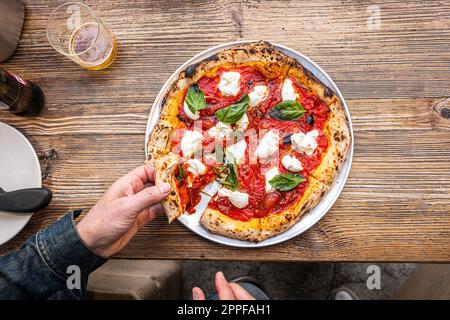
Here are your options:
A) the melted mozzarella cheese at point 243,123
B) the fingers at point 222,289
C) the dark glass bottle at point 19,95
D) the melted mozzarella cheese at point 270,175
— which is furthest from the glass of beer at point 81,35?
the fingers at point 222,289

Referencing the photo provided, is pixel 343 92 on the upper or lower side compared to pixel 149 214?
upper

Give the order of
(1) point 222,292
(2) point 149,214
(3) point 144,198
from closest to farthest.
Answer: (3) point 144,198 < (1) point 222,292 < (2) point 149,214

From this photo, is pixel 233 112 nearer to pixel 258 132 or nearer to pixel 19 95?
pixel 258 132

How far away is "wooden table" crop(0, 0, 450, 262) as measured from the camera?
1872 mm

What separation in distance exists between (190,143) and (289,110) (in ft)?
1.53

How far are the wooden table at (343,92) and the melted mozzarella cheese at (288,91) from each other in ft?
0.79

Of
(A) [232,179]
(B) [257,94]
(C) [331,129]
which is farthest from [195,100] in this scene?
(C) [331,129]

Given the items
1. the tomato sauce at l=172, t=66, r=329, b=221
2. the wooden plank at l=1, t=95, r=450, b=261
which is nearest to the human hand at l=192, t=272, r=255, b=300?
the wooden plank at l=1, t=95, r=450, b=261

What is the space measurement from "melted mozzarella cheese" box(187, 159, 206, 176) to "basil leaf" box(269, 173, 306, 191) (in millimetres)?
314

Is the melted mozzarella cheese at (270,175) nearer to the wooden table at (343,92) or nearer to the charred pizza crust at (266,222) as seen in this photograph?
the charred pizza crust at (266,222)

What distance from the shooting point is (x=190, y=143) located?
1.77m

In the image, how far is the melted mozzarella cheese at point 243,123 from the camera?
1.81m

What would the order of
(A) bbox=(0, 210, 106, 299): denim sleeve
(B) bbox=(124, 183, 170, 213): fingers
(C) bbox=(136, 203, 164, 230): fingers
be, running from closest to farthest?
(B) bbox=(124, 183, 170, 213): fingers
(A) bbox=(0, 210, 106, 299): denim sleeve
(C) bbox=(136, 203, 164, 230): fingers

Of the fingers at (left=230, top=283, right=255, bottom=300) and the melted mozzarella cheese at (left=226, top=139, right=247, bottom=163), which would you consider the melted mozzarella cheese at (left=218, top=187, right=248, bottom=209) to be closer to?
the melted mozzarella cheese at (left=226, top=139, right=247, bottom=163)
